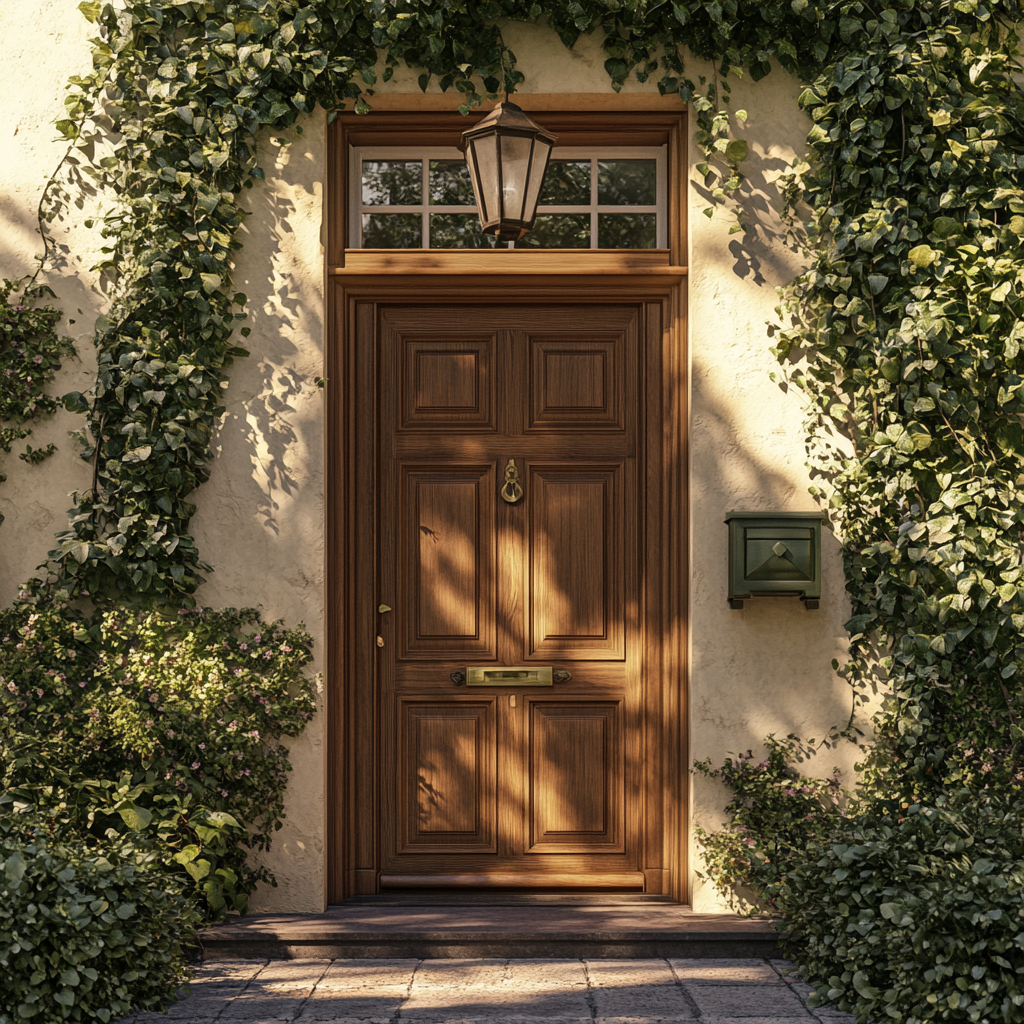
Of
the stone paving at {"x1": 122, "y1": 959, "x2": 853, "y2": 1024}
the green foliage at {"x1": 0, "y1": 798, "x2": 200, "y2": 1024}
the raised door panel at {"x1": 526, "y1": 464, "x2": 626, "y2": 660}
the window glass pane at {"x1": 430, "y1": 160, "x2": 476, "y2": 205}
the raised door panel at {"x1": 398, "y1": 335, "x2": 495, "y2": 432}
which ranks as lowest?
the stone paving at {"x1": 122, "y1": 959, "x2": 853, "y2": 1024}

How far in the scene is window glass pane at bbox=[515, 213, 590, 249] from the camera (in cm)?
484

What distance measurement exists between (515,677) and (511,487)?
0.87 meters

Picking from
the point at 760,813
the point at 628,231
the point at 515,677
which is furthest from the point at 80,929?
the point at 628,231

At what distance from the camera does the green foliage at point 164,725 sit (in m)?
4.07

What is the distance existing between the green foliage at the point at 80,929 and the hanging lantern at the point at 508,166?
2.65m

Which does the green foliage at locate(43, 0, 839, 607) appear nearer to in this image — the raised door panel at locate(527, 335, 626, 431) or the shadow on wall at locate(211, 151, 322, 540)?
the shadow on wall at locate(211, 151, 322, 540)

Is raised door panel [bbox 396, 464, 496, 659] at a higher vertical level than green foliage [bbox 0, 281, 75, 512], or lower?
lower

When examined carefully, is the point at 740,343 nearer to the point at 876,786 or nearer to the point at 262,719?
the point at 876,786

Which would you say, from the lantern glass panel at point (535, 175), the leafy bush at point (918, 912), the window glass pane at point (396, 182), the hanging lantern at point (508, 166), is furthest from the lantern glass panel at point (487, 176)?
the leafy bush at point (918, 912)

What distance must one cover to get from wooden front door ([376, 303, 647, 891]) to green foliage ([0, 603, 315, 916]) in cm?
56

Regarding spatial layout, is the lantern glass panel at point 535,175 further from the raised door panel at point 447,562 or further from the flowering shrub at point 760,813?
the flowering shrub at point 760,813

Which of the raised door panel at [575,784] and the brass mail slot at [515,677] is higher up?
the brass mail slot at [515,677]

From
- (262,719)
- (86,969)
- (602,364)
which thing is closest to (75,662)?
(262,719)

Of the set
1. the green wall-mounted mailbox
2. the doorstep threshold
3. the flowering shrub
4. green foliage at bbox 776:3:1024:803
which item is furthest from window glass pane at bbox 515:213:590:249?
the doorstep threshold
